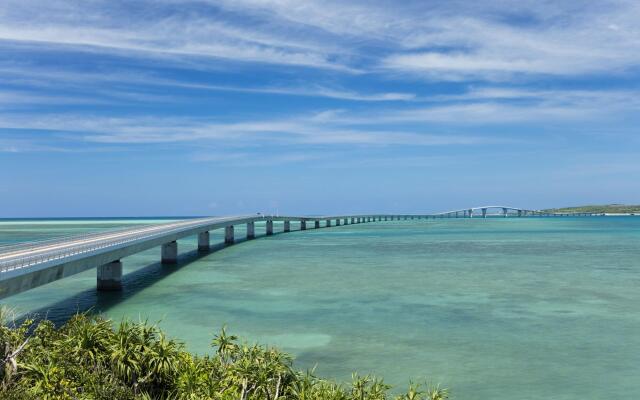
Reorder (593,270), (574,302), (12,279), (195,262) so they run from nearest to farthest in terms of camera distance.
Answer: (12,279), (574,302), (593,270), (195,262)

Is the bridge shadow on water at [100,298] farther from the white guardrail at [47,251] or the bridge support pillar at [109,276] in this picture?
the white guardrail at [47,251]

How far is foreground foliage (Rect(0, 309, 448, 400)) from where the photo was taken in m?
14.6

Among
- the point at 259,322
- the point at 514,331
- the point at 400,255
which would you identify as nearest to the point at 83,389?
the point at 259,322

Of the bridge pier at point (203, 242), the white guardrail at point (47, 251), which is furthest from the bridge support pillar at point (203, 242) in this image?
the white guardrail at point (47, 251)

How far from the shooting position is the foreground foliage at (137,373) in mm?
14625

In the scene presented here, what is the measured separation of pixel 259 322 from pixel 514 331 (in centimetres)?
1276

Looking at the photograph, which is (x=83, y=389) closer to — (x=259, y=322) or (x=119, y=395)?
(x=119, y=395)

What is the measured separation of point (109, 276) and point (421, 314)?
22.7m

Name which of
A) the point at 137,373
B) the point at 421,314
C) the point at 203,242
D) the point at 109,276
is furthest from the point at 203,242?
the point at 137,373

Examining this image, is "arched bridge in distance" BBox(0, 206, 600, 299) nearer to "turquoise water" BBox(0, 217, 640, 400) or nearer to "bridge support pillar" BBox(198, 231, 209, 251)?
"turquoise water" BBox(0, 217, 640, 400)

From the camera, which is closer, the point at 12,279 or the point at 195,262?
the point at 12,279

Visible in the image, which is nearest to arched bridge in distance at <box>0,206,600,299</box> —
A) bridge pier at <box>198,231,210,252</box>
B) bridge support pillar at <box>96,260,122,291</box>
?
bridge support pillar at <box>96,260,122,291</box>

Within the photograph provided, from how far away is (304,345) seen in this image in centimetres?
2598

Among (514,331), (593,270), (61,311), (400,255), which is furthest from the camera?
(400,255)
